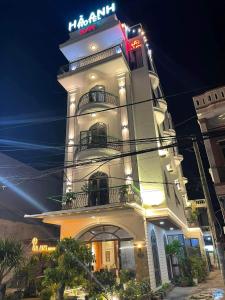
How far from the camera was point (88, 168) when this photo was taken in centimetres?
1605

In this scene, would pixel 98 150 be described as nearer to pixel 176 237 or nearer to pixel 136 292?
pixel 136 292

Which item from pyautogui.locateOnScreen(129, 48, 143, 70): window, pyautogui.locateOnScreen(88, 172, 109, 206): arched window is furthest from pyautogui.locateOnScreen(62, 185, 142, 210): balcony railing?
pyautogui.locateOnScreen(129, 48, 143, 70): window

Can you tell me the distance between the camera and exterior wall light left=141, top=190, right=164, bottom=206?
46.0 ft

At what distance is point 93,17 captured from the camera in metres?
22.2

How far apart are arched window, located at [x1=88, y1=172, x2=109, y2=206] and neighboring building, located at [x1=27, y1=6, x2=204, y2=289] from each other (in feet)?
0.21

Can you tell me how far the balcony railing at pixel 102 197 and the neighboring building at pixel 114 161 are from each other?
0.18 feet

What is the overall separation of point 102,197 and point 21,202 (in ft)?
27.4

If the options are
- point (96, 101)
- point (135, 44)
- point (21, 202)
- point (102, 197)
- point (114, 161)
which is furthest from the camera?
point (135, 44)

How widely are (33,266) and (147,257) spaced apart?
20.9ft

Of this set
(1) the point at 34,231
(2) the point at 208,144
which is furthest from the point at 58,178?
(2) the point at 208,144

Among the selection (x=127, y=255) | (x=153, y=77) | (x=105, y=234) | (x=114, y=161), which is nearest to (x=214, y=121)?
(x=114, y=161)

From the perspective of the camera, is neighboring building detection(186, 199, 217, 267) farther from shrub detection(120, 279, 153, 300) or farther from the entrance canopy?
shrub detection(120, 279, 153, 300)

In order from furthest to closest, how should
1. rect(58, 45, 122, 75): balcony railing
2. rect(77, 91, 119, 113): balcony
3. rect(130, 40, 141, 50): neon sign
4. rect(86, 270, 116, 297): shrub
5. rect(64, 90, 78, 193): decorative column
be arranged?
rect(130, 40, 141, 50): neon sign, rect(58, 45, 122, 75): balcony railing, rect(77, 91, 119, 113): balcony, rect(64, 90, 78, 193): decorative column, rect(86, 270, 116, 297): shrub

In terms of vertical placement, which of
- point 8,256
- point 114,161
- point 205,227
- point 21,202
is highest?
point 114,161
